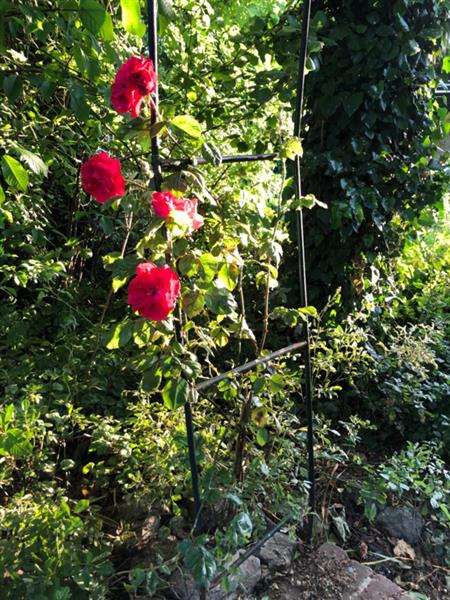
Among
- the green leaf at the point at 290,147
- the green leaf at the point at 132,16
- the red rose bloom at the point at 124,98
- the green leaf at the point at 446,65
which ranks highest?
the green leaf at the point at 446,65

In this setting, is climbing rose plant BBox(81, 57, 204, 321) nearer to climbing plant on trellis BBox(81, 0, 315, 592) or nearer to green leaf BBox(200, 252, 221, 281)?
climbing plant on trellis BBox(81, 0, 315, 592)

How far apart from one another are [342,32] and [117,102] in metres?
1.78

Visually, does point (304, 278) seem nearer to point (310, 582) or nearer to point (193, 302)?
point (193, 302)

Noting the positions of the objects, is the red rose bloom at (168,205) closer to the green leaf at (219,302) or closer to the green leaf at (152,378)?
the green leaf at (219,302)

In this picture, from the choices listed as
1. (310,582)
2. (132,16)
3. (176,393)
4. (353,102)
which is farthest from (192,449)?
(353,102)

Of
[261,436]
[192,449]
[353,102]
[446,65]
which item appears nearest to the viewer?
[192,449]

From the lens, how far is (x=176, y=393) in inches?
52.6

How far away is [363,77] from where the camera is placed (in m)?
2.62

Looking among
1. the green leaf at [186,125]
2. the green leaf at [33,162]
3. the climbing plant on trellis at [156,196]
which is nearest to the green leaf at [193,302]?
the climbing plant on trellis at [156,196]

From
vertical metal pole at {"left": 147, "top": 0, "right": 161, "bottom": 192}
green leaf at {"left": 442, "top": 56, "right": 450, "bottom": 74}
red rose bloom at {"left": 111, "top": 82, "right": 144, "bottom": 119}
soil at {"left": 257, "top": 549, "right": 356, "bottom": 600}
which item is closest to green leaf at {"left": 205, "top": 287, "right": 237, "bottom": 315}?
vertical metal pole at {"left": 147, "top": 0, "right": 161, "bottom": 192}

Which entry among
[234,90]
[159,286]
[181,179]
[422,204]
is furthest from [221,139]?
[159,286]

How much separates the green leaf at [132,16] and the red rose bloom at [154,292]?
0.52m

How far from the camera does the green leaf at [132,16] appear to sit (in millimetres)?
1101

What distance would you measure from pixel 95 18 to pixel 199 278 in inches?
25.3
